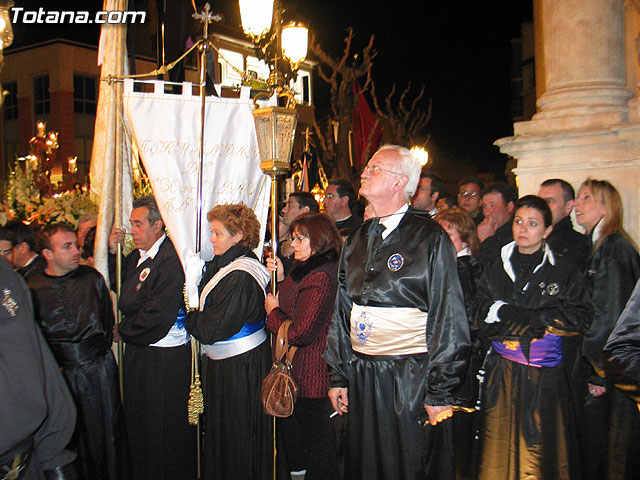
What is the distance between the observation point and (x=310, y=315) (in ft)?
14.5

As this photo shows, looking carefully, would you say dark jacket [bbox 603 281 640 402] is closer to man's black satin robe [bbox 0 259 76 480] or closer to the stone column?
man's black satin robe [bbox 0 259 76 480]

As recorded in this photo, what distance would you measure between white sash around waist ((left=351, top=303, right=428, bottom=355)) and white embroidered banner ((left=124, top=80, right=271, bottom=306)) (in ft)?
6.07

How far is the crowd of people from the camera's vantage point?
3607 millimetres

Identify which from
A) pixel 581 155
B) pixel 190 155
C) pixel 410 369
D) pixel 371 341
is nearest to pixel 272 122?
pixel 190 155

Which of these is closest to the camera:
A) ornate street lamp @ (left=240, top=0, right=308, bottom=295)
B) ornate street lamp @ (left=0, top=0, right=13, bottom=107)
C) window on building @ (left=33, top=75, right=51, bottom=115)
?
ornate street lamp @ (left=0, top=0, right=13, bottom=107)

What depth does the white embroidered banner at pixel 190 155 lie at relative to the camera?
4.88 metres

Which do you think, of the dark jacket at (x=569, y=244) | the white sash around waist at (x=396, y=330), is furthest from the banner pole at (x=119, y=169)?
the dark jacket at (x=569, y=244)

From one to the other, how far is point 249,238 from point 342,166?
48.5ft

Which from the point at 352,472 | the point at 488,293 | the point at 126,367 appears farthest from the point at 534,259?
the point at 126,367

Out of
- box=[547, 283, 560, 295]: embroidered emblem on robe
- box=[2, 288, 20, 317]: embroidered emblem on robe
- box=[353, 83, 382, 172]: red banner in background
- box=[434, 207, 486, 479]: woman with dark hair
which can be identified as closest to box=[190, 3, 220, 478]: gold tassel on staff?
box=[434, 207, 486, 479]: woman with dark hair

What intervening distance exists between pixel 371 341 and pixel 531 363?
4.25 ft

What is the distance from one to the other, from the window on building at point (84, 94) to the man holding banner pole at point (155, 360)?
30293mm

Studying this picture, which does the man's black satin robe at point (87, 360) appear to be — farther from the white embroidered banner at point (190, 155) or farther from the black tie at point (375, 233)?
the black tie at point (375, 233)

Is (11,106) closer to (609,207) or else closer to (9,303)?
(609,207)
